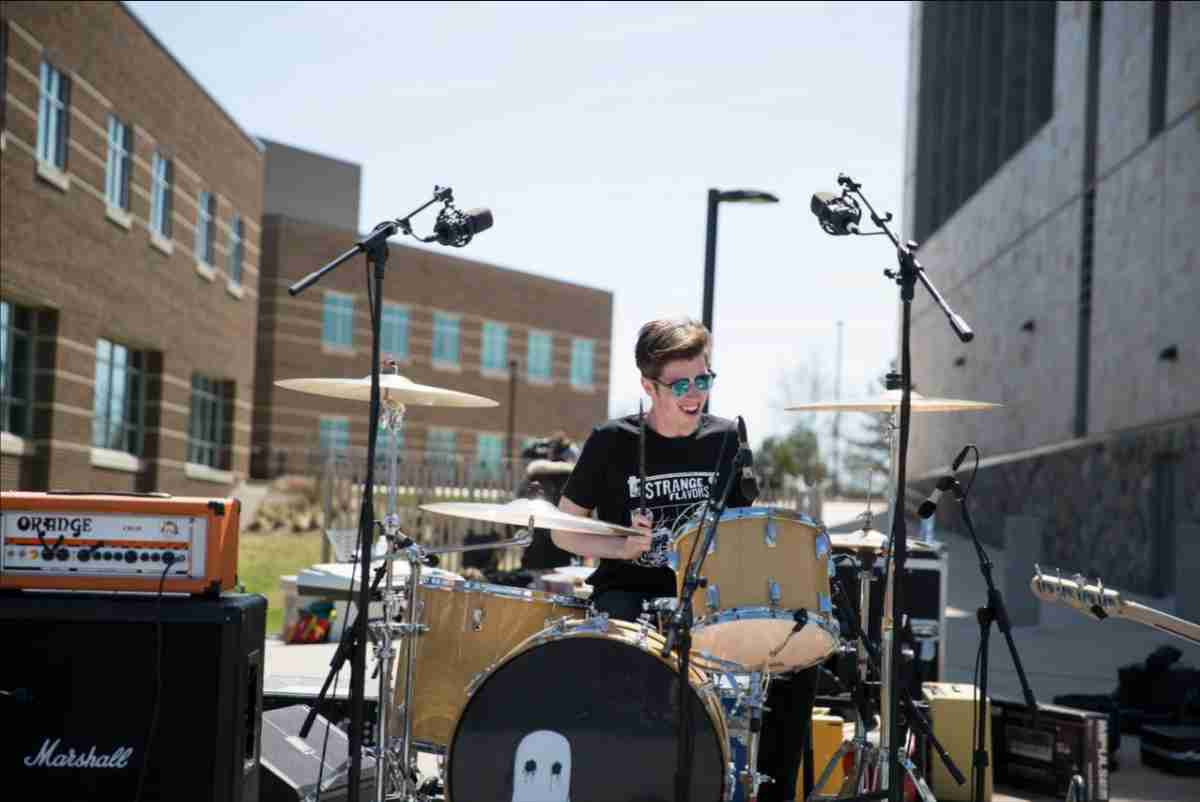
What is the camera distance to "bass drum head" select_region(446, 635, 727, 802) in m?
4.34

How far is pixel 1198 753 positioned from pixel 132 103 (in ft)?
66.7

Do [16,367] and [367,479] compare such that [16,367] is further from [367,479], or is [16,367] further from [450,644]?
[367,479]

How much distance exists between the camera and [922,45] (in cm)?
4053

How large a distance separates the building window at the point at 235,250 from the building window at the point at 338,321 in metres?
12.7

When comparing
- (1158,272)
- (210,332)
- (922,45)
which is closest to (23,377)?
(210,332)

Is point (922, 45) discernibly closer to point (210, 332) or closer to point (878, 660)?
point (210, 332)

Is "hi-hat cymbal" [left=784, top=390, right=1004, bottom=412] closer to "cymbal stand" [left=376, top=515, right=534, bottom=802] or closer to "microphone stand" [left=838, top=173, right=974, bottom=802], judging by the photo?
"microphone stand" [left=838, top=173, right=974, bottom=802]

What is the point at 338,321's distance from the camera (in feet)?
140

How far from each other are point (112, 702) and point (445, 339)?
42.3m

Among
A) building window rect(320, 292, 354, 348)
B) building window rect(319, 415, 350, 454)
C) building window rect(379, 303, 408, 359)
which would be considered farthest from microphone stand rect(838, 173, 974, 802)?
building window rect(379, 303, 408, 359)

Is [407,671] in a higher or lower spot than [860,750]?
higher

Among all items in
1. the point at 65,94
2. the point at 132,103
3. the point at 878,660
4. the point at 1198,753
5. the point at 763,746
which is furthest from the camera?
the point at 132,103

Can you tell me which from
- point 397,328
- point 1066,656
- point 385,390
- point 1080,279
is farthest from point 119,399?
point 397,328

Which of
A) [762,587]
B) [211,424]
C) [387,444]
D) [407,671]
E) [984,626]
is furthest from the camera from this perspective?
[211,424]
